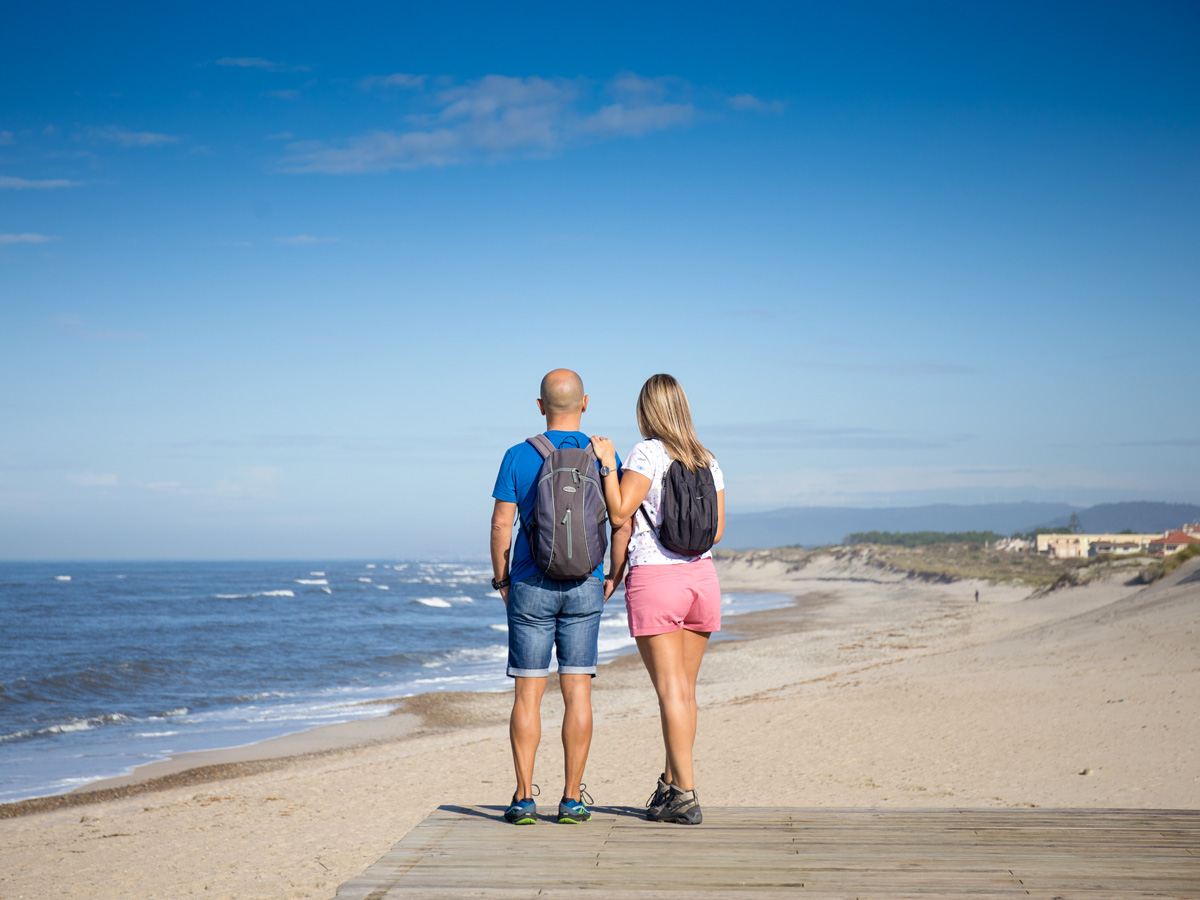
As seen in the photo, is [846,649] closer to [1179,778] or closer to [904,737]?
[904,737]

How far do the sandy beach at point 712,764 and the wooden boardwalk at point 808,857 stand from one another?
332 cm

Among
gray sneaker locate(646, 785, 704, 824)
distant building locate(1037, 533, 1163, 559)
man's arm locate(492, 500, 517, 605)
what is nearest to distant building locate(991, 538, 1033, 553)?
distant building locate(1037, 533, 1163, 559)

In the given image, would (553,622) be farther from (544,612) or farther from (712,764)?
(712,764)

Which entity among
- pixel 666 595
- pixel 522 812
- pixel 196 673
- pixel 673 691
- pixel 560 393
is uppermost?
pixel 560 393

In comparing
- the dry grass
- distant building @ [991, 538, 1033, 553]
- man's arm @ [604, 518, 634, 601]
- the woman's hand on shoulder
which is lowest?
distant building @ [991, 538, 1033, 553]

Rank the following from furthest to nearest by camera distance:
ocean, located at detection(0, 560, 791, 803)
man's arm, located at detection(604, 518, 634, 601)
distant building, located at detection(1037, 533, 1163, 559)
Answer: distant building, located at detection(1037, 533, 1163, 559), ocean, located at detection(0, 560, 791, 803), man's arm, located at detection(604, 518, 634, 601)

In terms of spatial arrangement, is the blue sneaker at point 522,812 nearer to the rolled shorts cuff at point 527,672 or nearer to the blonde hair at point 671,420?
the rolled shorts cuff at point 527,672

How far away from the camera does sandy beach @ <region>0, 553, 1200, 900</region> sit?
285 inches

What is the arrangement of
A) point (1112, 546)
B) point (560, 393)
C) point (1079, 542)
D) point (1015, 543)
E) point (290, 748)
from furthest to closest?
point (1015, 543), point (1079, 542), point (1112, 546), point (290, 748), point (560, 393)

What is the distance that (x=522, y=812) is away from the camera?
154 inches

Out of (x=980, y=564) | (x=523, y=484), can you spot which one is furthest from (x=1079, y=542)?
(x=523, y=484)

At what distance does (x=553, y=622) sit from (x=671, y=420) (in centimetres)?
106

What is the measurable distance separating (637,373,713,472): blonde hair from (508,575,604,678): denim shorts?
0.70 m

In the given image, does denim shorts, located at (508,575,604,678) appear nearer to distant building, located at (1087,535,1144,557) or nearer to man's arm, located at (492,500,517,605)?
man's arm, located at (492,500,517,605)
